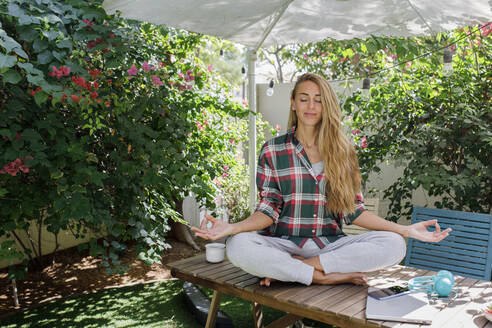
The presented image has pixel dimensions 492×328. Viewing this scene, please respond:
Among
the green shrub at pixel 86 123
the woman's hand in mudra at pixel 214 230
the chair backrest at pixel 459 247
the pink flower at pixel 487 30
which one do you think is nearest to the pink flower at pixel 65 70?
the green shrub at pixel 86 123

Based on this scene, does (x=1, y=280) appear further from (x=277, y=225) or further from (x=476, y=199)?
(x=476, y=199)

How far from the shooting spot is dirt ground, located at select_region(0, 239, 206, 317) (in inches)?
136

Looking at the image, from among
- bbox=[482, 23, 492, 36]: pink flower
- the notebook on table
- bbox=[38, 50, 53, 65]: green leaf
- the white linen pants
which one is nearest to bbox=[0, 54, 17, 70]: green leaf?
bbox=[38, 50, 53, 65]: green leaf

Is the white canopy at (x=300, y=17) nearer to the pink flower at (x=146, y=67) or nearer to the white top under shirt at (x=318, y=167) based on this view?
the pink flower at (x=146, y=67)

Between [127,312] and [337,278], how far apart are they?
1.86m

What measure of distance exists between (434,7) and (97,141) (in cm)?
217

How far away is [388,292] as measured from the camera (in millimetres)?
1822

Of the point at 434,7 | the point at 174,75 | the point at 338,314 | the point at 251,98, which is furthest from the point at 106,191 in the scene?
the point at 434,7

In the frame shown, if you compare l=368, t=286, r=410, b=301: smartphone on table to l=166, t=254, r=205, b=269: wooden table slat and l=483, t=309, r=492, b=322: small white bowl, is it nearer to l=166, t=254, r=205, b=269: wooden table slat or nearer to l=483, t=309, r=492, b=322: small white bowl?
l=483, t=309, r=492, b=322: small white bowl

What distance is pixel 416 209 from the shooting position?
271cm

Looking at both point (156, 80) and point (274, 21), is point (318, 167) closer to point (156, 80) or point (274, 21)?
point (156, 80)

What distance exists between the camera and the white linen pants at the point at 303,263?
187 centimetres

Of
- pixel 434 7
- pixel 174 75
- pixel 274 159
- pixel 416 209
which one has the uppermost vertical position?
pixel 434 7

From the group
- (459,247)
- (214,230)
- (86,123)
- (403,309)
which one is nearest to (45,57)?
(86,123)
